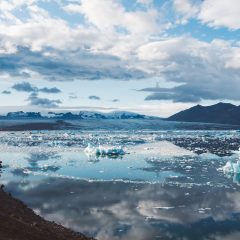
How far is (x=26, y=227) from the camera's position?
17109 mm

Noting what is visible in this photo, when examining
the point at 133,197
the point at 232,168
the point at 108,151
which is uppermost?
the point at 108,151

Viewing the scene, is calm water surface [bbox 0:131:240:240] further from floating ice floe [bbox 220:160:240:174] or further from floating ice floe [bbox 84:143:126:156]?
floating ice floe [bbox 84:143:126:156]

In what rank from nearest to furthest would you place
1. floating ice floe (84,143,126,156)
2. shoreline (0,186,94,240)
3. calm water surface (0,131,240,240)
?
shoreline (0,186,94,240) → calm water surface (0,131,240,240) → floating ice floe (84,143,126,156)

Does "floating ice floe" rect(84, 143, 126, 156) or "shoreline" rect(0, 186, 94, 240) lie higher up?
"floating ice floe" rect(84, 143, 126, 156)

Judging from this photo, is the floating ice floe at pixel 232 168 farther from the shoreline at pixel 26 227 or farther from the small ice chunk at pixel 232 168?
the shoreline at pixel 26 227

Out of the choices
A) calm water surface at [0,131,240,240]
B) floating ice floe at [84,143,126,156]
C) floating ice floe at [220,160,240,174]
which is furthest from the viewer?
floating ice floe at [84,143,126,156]

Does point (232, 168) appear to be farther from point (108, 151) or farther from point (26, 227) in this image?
point (26, 227)

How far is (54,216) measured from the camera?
22.5 m

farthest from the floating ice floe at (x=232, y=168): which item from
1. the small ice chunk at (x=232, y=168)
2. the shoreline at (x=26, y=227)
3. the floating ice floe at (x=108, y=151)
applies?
the shoreline at (x=26, y=227)

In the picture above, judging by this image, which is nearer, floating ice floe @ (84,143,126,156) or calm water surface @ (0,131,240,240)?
calm water surface @ (0,131,240,240)

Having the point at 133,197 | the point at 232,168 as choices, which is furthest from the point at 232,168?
the point at 133,197

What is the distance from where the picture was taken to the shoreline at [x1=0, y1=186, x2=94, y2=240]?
15898 millimetres

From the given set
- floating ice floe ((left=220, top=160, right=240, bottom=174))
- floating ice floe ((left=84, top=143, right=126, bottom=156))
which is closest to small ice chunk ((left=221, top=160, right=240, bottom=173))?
floating ice floe ((left=220, top=160, right=240, bottom=174))

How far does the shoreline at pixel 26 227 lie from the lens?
15.9 meters
